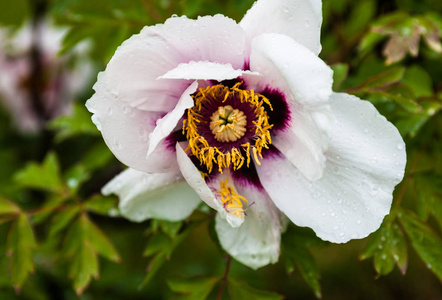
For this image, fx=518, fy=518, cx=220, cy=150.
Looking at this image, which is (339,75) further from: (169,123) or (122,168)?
(122,168)

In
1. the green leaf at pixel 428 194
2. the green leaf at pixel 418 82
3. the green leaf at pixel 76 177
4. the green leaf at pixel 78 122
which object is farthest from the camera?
the green leaf at pixel 78 122

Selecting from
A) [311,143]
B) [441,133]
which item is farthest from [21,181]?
[441,133]

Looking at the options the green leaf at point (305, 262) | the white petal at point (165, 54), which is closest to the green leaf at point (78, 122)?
the white petal at point (165, 54)

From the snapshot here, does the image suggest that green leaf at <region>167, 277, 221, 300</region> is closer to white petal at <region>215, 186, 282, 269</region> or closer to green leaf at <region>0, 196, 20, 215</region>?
white petal at <region>215, 186, 282, 269</region>

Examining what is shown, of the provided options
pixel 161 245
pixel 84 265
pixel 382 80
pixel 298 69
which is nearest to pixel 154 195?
pixel 161 245

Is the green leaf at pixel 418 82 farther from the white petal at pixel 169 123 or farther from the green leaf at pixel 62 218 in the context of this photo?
the green leaf at pixel 62 218

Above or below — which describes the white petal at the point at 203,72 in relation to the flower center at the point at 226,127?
above
